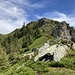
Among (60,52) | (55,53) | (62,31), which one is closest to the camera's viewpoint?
(55,53)

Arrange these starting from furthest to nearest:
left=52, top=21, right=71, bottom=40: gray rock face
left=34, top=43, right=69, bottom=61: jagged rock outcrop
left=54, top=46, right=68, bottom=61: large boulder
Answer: left=52, top=21, right=71, bottom=40: gray rock face < left=34, top=43, right=69, bottom=61: jagged rock outcrop < left=54, top=46, right=68, bottom=61: large boulder

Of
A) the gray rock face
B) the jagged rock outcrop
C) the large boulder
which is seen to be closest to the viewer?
the large boulder

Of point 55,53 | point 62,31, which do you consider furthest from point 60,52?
point 62,31

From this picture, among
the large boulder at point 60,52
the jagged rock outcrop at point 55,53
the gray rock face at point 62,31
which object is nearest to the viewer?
the large boulder at point 60,52

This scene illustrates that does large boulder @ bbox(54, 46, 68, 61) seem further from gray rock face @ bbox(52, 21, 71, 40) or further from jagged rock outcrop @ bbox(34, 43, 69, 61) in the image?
gray rock face @ bbox(52, 21, 71, 40)

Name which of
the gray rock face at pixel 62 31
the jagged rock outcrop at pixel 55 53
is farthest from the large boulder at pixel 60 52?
the gray rock face at pixel 62 31

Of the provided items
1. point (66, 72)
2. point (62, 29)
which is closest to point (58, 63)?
point (66, 72)

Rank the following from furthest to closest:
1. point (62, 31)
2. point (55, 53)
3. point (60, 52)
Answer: point (62, 31)
point (60, 52)
point (55, 53)

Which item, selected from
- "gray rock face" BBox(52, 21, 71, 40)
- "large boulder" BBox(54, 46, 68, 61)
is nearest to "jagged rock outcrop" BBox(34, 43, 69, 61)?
"large boulder" BBox(54, 46, 68, 61)

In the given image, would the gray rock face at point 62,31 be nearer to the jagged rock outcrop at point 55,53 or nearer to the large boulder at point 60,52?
the large boulder at point 60,52

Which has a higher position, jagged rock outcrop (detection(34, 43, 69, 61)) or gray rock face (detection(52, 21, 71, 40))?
gray rock face (detection(52, 21, 71, 40))

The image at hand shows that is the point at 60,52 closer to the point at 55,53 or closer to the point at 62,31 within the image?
the point at 55,53

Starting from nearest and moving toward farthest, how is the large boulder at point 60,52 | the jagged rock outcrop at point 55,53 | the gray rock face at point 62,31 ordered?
1. the large boulder at point 60,52
2. the jagged rock outcrop at point 55,53
3. the gray rock face at point 62,31

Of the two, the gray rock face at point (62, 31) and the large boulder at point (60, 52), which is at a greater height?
the gray rock face at point (62, 31)
